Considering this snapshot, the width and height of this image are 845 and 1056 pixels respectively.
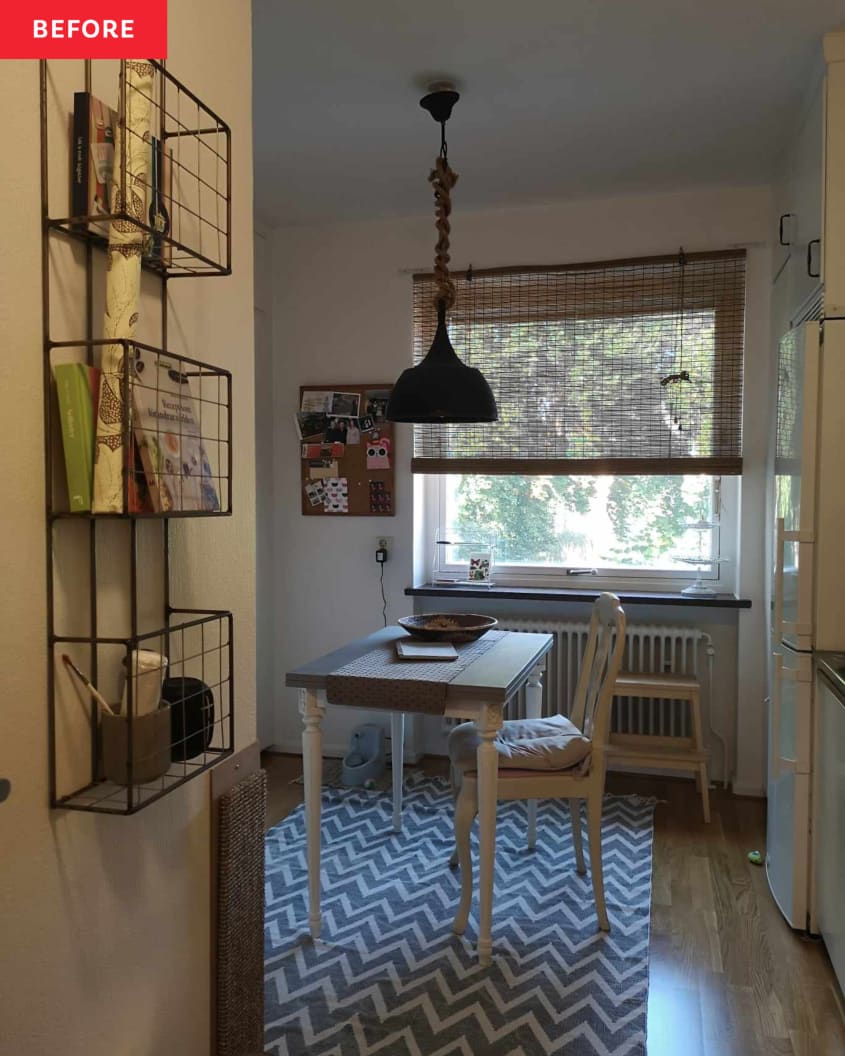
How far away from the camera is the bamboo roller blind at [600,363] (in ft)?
11.9

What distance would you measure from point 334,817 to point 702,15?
9.75 ft

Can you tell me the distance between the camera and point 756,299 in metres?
3.56

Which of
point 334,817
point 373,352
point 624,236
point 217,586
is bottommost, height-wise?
point 334,817

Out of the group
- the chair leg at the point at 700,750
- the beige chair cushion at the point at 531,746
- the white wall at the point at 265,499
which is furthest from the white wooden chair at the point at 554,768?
the white wall at the point at 265,499

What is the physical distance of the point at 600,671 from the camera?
2703 mm

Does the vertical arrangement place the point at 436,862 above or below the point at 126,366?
below

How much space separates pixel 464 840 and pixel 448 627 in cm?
80

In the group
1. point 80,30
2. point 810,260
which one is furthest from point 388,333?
point 80,30

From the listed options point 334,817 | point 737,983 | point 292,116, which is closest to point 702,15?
point 292,116

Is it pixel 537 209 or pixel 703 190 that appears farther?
pixel 537 209

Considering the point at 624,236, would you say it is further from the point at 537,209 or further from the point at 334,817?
the point at 334,817

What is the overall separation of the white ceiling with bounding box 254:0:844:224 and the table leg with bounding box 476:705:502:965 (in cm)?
190

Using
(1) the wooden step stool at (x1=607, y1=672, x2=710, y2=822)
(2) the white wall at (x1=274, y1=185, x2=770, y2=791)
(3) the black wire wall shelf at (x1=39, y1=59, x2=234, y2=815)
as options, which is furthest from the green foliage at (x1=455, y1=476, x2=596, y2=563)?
(3) the black wire wall shelf at (x1=39, y1=59, x2=234, y2=815)

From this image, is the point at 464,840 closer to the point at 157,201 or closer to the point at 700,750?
the point at 700,750
